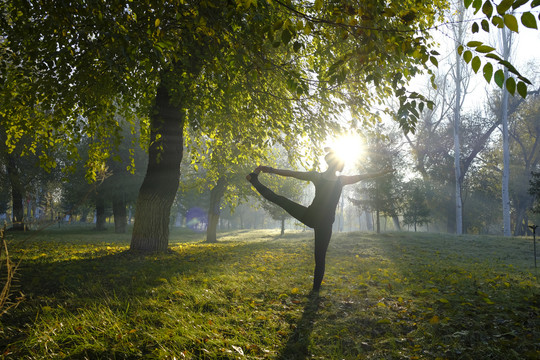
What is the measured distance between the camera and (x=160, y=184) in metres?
7.91

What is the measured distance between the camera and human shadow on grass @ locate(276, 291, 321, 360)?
2.94 metres

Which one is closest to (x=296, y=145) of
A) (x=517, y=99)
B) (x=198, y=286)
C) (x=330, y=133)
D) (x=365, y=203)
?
(x=330, y=133)

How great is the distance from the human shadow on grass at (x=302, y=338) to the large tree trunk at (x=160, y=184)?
4.98 m

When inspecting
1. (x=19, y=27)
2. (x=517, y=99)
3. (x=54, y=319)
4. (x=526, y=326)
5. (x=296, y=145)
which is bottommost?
(x=526, y=326)

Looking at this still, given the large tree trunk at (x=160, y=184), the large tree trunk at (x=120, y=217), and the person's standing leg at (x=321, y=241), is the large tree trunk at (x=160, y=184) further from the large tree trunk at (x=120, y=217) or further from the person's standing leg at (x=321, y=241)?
the large tree trunk at (x=120, y=217)

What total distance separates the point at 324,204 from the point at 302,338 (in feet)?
6.72

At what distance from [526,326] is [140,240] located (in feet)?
24.9

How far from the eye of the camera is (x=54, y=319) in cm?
316

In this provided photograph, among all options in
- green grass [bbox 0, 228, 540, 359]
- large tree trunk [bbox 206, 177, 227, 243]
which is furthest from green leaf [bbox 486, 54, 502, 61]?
large tree trunk [bbox 206, 177, 227, 243]

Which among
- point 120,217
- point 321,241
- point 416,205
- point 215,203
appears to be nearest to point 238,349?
point 321,241

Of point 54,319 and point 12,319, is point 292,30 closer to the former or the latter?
point 54,319

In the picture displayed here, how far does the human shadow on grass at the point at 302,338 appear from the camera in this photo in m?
2.94

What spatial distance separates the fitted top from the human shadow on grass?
125 cm

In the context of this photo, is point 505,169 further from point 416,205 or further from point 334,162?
point 334,162
